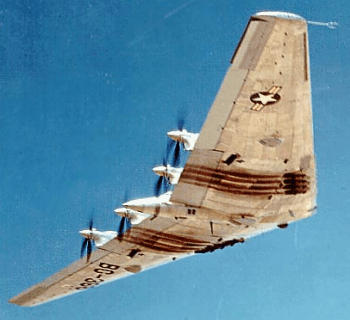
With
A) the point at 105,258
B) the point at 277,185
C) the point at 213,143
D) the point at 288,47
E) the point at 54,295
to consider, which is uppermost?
the point at 288,47

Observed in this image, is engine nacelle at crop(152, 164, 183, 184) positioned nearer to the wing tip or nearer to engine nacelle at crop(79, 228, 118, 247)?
engine nacelle at crop(79, 228, 118, 247)

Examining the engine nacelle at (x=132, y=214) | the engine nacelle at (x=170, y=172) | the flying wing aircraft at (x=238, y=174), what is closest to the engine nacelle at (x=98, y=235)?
the flying wing aircraft at (x=238, y=174)

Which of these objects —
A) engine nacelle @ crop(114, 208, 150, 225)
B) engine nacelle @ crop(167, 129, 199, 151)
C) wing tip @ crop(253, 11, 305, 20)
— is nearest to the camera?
wing tip @ crop(253, 11, 305, 20)

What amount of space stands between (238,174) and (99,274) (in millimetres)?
13629

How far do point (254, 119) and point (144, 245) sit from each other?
1170cm

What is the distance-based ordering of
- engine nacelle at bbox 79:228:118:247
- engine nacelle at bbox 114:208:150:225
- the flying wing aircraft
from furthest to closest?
1. engine nacelle at bbox 79:228:118:247
2. engine nacelle at bbox 114:208:150:225
3. the flying wing aircraft

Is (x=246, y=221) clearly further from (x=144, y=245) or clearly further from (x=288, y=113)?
(x=288, y=113)

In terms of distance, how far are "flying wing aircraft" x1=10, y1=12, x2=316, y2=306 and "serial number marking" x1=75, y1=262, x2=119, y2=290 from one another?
63 mm

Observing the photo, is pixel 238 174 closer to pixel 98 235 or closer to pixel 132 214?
pixel 132 214

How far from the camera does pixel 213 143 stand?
24469 mm

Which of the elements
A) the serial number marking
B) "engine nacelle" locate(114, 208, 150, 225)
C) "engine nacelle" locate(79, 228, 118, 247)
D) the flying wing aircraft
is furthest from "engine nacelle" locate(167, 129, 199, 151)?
the serial number marking

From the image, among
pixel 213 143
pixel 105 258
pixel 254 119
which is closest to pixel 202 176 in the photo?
pixel 213 143

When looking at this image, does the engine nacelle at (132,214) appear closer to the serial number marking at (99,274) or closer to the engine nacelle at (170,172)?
the engine nacelle at (170,172)

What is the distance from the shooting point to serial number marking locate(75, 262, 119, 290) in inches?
1394
